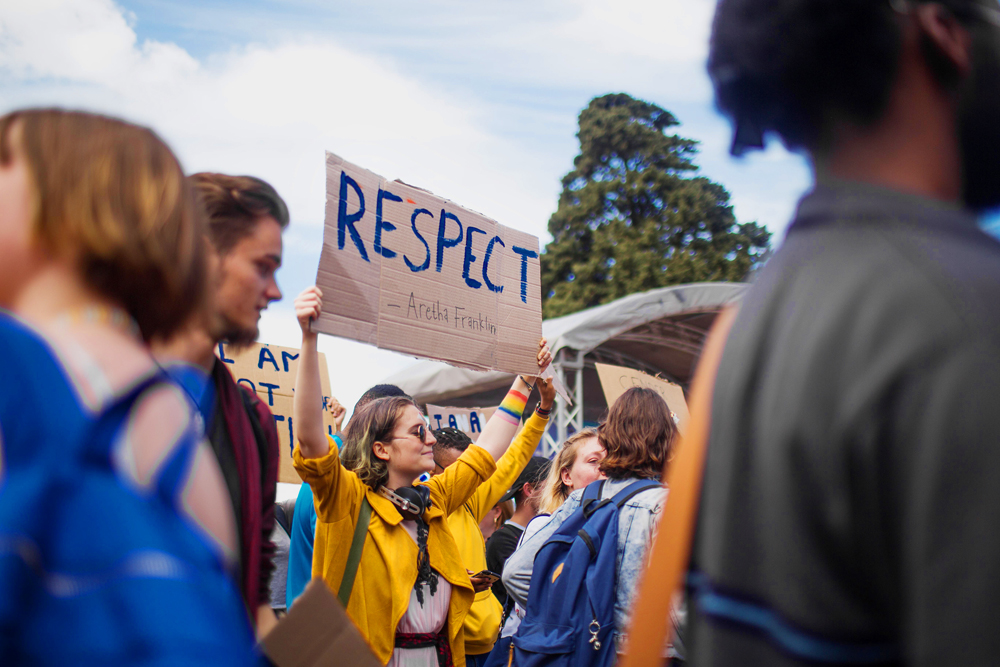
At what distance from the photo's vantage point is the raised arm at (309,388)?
→ 2.41 meters

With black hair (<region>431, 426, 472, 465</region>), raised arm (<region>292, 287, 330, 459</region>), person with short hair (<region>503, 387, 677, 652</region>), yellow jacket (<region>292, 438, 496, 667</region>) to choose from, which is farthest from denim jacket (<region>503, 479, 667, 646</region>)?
black hair (<region>431, 426, 472, 465</region>)

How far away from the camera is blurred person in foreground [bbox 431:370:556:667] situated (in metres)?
3.48

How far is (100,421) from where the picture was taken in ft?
2.47

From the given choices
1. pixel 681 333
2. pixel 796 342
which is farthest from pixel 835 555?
pixel 681 333

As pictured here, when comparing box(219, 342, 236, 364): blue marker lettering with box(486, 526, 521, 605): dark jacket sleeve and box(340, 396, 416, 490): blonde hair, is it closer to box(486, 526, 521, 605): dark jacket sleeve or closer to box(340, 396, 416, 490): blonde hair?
box(340, 396, 416, 490): blonde hair

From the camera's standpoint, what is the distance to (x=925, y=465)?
2.06ft

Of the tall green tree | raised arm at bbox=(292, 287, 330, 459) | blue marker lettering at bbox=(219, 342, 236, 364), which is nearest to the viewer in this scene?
raised arm at bbox=(292, 287, 330, 459)

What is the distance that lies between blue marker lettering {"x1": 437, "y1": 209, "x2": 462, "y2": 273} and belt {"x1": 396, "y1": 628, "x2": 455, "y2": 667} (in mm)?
1436

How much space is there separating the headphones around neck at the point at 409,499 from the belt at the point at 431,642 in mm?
444

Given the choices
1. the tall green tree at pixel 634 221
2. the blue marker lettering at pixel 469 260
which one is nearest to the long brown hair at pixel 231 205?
the blue marker lettering at pixel 469 260

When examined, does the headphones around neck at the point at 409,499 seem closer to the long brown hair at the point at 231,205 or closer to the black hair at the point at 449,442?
the long brown hair at the point at 231,205

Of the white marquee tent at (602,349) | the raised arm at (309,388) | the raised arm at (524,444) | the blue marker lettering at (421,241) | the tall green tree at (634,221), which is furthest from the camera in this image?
the tall green tree at (634,221)

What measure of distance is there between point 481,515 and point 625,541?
4.48 feet

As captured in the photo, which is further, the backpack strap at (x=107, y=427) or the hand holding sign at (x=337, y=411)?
the hand holding sign at (x=337, y=411)
